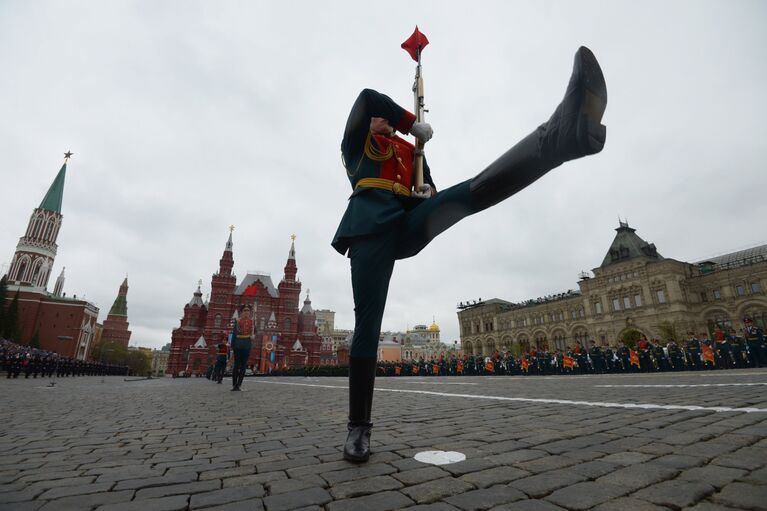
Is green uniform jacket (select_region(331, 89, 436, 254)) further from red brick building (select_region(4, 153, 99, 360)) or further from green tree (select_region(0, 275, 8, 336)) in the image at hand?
red brick building (select_region(4, 153, 99, 360))

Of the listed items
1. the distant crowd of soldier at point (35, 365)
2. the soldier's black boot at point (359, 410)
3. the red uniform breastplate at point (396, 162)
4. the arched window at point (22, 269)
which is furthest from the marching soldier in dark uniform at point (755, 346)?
the arched window at point (22, 269)

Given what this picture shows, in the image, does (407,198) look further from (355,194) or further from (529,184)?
(529,184)

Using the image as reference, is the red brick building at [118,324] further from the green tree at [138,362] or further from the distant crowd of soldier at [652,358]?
the distant crowd of soldier at [652,358]

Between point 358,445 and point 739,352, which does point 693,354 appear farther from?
point 358,445

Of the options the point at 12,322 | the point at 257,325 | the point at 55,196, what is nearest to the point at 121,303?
the point at 55,196

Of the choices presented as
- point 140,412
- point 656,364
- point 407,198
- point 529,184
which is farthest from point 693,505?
point 656,364

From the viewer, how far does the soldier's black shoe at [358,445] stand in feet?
7.02

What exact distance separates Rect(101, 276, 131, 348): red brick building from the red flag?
147168 mm

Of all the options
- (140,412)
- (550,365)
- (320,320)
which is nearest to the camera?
(140,412)

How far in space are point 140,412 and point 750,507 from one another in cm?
594

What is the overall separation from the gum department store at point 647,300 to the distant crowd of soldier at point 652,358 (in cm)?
2695

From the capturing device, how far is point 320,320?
155125 mm

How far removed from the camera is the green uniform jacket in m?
2.55

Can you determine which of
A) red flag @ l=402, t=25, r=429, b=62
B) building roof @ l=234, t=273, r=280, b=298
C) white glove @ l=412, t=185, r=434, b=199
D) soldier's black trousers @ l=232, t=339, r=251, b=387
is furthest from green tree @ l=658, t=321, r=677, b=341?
building roof @ l=234, t=273, r=280, b=298
